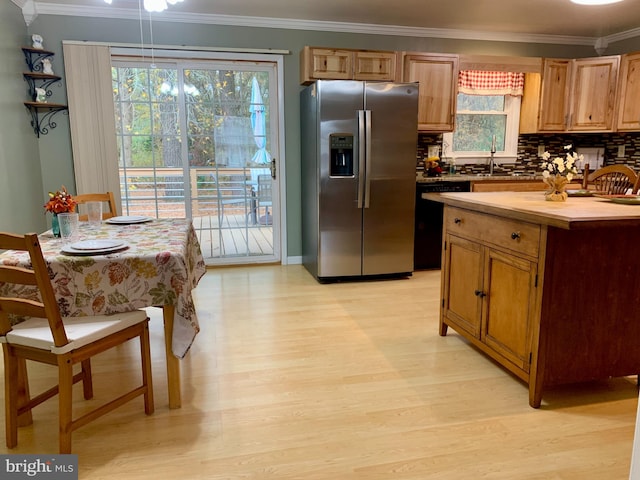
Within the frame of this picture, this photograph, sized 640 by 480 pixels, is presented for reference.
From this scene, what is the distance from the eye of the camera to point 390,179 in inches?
165

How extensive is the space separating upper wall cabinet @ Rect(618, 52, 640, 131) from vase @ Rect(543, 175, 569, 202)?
2.82 metres

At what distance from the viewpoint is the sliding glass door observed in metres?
4.39

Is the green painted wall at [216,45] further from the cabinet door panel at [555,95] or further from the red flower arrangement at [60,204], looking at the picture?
the red flower arrangement at [60,204]

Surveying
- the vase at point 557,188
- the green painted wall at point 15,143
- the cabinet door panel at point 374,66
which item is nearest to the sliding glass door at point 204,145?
the green painted wall at point 15,143

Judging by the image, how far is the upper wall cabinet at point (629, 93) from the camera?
4523 millimetres

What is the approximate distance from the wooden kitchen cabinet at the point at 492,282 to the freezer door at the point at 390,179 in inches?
52.2

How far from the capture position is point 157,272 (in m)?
1.97

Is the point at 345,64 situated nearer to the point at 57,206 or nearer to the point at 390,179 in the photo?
the point at 390,179

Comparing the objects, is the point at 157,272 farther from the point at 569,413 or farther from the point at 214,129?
the point at 214,129

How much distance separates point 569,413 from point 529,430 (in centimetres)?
28

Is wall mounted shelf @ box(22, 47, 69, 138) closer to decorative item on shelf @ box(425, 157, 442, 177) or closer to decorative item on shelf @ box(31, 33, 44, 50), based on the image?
decorative item on shelf @ box(31, 33, 44, 50)

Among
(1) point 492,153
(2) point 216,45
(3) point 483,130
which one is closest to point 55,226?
(2) point 216,45

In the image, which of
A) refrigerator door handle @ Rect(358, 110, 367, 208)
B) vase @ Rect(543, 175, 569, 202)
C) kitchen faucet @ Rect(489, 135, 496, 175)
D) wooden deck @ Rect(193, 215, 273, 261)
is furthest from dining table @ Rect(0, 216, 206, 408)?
kitchen faucet @ Rect(489, 135, 496, 175)

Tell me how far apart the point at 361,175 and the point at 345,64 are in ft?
3.59
